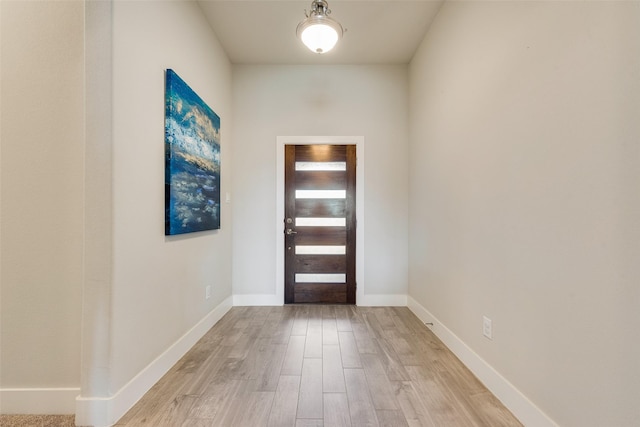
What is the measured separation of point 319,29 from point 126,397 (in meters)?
2.70

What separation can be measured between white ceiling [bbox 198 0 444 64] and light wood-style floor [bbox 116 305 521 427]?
117 inches

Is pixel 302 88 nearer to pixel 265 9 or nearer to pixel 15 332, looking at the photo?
pixel 265 9

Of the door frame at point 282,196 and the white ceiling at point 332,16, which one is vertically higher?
the white ceiling at point 332,16

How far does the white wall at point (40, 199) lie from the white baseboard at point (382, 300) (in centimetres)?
267

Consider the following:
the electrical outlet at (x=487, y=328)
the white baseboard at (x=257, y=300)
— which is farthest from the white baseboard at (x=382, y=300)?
the electrical outlet at (x=487, y=328)

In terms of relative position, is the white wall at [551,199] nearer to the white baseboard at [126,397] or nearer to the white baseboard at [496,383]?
the white baseboard at [496,383]

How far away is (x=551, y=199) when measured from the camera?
1.33m

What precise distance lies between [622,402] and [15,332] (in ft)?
9.28

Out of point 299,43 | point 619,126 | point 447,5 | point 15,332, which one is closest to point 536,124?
point 619,126

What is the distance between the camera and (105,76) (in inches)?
57.6

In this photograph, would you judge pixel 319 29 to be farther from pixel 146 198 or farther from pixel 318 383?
pixel 318 383

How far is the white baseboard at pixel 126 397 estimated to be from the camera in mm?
1442

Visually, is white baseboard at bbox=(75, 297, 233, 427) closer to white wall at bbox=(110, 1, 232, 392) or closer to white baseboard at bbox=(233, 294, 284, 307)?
white wall at bbox=(110, 1, 232, 392)

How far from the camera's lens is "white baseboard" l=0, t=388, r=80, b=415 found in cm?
153
